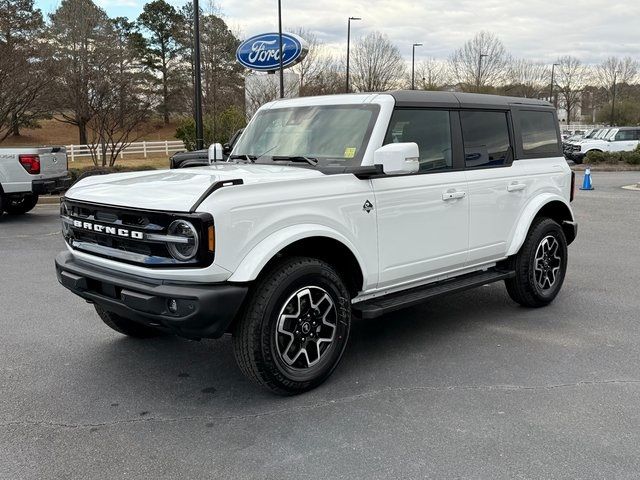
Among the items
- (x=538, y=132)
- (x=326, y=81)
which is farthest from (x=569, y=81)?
(x=538, y=132)

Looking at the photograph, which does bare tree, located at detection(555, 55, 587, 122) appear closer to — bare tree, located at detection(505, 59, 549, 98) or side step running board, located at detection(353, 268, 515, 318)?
bare tree, located at detection(505, 59, 549, 98)

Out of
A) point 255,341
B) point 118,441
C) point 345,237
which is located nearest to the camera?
point 118,441

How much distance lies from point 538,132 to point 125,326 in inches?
163

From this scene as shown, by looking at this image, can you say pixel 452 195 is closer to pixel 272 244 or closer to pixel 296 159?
pixel 296 159

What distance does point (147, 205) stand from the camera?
3.47m

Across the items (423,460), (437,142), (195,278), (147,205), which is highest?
(437,142)

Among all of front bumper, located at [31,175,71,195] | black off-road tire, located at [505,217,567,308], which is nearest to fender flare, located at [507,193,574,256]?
black off-road tire, located at [505,217,567,308]

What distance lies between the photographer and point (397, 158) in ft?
12.7

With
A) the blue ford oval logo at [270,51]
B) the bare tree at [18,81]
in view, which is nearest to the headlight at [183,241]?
the bare tree at [18,81]

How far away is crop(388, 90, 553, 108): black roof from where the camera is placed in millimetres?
4582

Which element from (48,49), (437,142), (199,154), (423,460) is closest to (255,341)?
(423,460)

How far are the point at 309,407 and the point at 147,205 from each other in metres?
1.55

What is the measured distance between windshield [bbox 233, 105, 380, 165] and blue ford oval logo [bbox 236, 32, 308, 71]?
72.5ft

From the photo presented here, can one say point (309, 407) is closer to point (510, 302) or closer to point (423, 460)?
point (423, 460)
